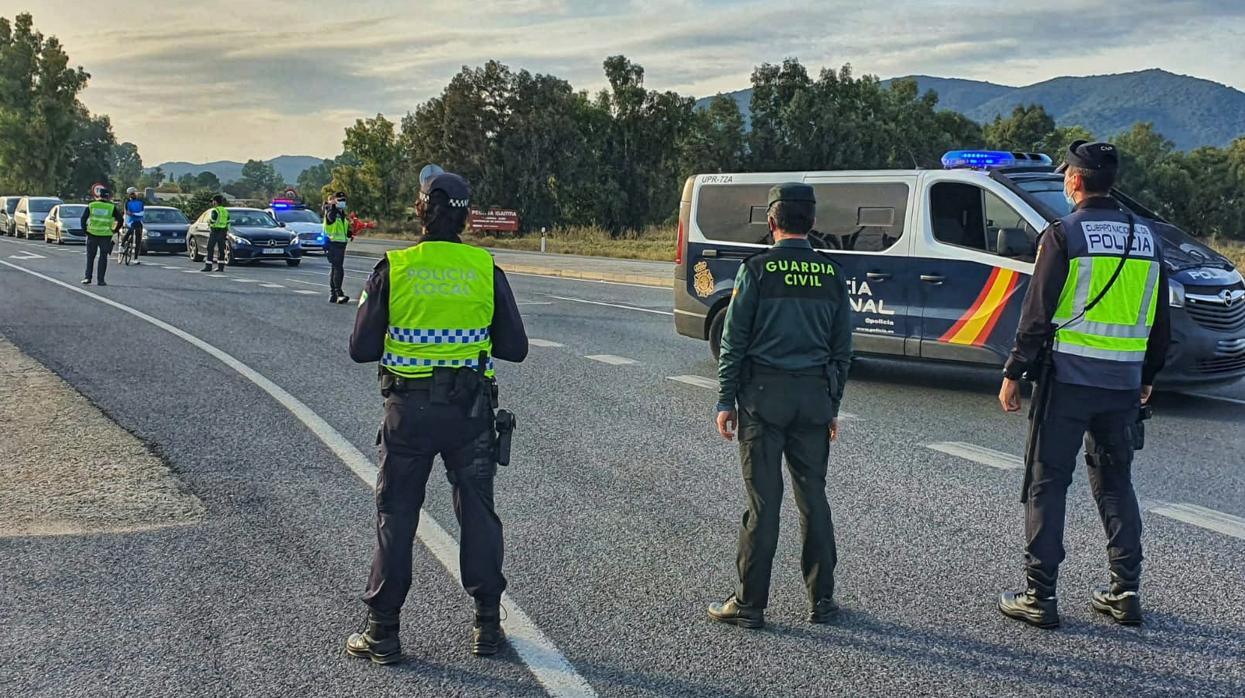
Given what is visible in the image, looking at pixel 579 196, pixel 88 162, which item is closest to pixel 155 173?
pixel 88 162

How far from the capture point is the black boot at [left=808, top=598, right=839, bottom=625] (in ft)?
13.3

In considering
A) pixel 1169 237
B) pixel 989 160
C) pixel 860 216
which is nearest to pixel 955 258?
pixel 860 216

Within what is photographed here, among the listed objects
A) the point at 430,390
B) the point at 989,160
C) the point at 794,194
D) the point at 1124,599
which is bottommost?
the point at 1124,599

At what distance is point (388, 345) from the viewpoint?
3.75 metres

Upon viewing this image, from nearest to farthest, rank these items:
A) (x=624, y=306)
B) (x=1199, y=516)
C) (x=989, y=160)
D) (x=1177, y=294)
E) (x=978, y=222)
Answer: (x=1199, y=516) < (x=1177, y=294) < (x=978, y=222) < (x=989, y=160) < (x=624, y=306)

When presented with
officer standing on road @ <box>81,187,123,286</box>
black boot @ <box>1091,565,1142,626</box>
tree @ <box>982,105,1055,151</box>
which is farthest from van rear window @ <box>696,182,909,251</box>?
tree @ <box>982,105,1055,151</box>

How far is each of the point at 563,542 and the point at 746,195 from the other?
587cm

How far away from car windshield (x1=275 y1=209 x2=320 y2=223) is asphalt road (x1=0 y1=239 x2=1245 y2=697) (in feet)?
79.8

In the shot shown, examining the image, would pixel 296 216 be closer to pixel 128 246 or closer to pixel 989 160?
pixel 128 246

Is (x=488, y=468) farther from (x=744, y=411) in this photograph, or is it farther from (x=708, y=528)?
(x=708, y=528)

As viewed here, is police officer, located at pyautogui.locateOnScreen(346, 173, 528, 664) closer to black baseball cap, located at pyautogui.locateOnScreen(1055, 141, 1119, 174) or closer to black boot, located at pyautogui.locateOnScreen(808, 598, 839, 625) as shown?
black boot, located at pyautogui.locateOnScreen(808, 598, 839, 625)

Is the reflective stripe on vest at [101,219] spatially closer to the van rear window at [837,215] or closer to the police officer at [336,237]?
the police officer at [336,237]

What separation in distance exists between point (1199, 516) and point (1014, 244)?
11.4 ft

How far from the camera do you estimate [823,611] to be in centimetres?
406
